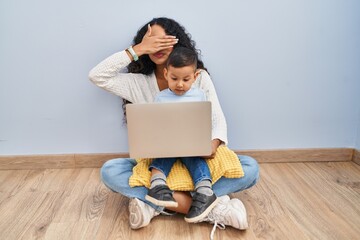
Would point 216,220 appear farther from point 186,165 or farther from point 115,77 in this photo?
point 115,77

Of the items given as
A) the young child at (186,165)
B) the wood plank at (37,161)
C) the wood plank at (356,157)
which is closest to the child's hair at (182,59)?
the young child at (186,165)

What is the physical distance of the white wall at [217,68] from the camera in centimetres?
142

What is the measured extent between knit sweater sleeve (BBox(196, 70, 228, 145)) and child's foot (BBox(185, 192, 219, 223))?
0.79ft

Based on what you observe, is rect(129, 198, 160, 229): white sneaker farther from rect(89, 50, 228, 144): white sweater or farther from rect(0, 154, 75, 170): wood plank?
rect(0, 154, 75, 170): wood plank

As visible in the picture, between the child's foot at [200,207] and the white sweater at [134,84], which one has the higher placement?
the white sweater at [134,84]

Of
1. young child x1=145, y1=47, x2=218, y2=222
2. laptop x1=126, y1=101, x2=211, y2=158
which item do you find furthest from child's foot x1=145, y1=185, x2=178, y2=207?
laptop x1=126, y1=101, x2=211, y2=158

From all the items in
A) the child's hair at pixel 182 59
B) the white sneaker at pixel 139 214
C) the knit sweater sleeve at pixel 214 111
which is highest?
the child's hair at pixel 182 59

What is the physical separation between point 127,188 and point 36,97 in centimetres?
68

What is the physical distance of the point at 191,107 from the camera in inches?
39.9

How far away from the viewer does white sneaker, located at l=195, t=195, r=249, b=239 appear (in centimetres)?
105

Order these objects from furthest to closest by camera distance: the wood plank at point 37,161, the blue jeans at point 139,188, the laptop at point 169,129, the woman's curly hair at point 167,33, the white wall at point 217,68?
the wood plank at point 37,161 < the white wall at point 217,68 < the woman's curly hair at point 167,33 < the blue jeans at point 139,188 < the laptop at point 169,129

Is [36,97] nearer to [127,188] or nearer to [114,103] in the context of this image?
[114,103]

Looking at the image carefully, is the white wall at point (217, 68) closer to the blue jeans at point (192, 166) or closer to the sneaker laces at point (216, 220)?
the blue jeans at point (192, 166)

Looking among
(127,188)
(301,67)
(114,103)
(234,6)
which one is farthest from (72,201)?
(301,67)
